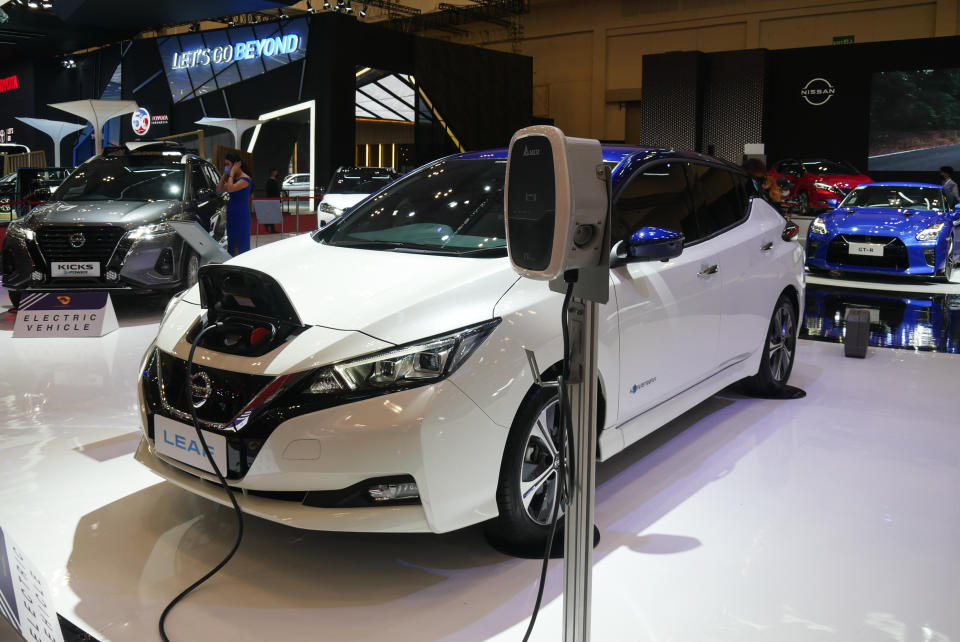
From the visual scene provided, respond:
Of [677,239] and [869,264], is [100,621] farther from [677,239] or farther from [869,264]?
[869,264]

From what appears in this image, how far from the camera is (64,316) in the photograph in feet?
20.6

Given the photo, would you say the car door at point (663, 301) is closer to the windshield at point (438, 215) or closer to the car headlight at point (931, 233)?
the windshield at point (438, 215)

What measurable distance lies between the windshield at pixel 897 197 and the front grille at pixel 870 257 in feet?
2.61

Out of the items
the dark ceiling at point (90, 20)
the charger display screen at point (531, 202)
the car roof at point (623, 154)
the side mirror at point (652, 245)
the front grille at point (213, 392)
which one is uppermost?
the dark ceiling at point (90, 20)

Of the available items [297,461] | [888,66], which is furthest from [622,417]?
[888,66]

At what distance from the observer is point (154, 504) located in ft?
10.3

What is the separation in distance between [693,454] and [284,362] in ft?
6.73

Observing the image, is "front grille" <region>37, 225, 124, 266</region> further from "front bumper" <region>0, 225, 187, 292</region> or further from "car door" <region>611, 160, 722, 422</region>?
"car door" <region>611, 160, 722, 422</region>

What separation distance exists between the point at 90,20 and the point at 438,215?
75.0 ft

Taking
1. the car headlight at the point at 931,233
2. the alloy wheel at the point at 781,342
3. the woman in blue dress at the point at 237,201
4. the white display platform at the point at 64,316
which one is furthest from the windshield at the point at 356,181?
the alloy wheel at the point at 781,342

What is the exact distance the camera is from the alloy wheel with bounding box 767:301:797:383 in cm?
450

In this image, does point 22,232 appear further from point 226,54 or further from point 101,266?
point 226,54

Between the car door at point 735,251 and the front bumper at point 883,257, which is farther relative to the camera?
the front bumper at point 883,257

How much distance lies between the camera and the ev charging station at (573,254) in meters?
1.59
